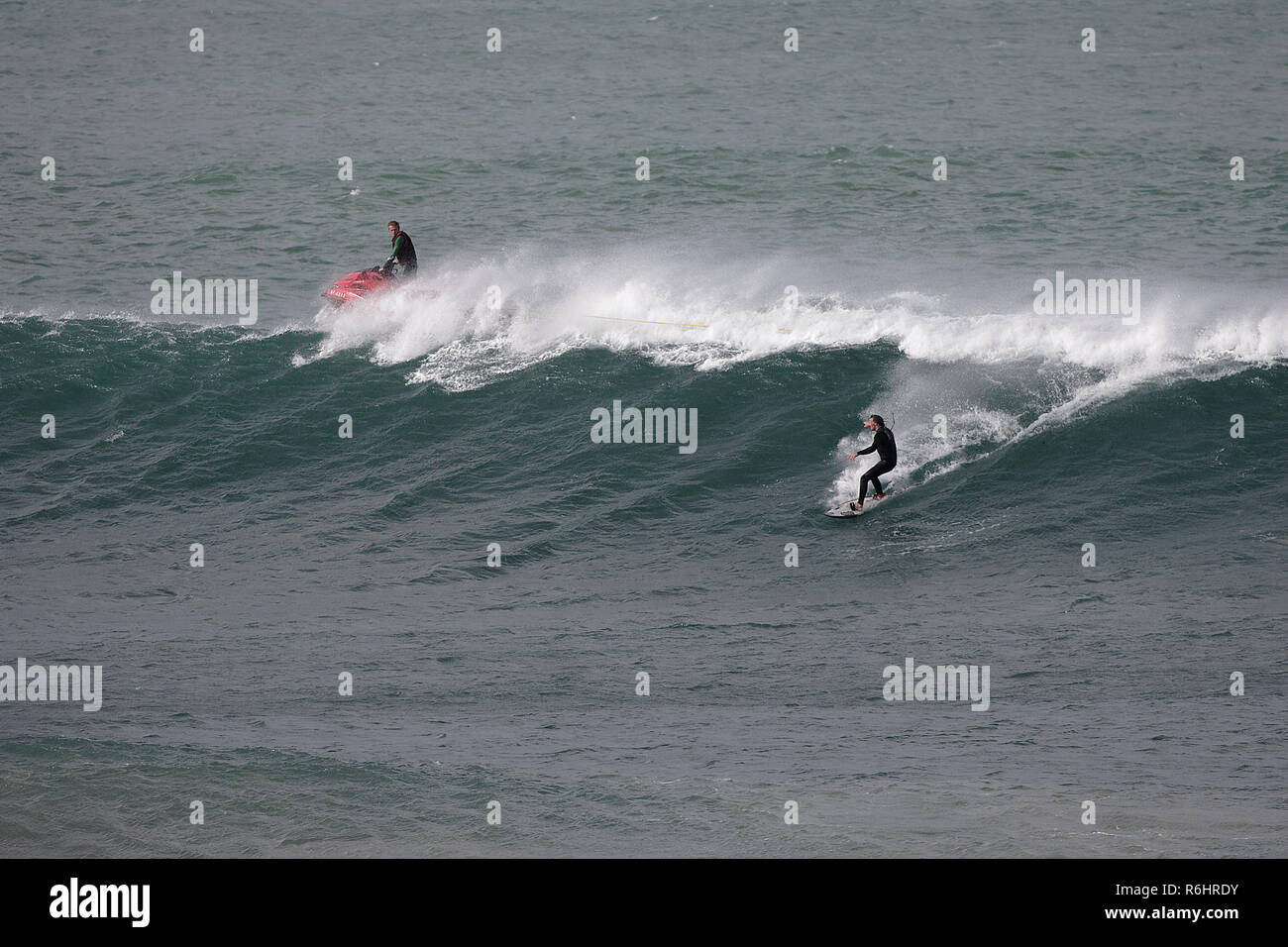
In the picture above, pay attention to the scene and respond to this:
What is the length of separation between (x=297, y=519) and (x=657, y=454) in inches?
198

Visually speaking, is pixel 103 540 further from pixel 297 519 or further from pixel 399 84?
pixel 399 84

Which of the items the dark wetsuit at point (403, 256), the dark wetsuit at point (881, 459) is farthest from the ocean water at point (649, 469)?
the dark wetsuit at point (881, 459)

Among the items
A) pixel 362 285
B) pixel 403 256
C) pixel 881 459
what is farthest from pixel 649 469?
pixel 362 285

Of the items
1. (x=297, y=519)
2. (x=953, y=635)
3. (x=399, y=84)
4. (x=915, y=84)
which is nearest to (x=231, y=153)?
(x=399, y=84)

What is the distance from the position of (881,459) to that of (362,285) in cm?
1088

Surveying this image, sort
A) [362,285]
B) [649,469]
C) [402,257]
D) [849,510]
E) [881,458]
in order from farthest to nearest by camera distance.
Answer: [362,285], [402,257], [649,469], [881,458], [849,510]

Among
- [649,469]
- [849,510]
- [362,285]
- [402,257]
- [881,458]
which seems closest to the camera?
[849,510]

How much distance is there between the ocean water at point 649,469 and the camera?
13312 mm

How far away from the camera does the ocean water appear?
43.7ft

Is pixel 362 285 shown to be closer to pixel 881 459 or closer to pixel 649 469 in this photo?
pixel 649 469

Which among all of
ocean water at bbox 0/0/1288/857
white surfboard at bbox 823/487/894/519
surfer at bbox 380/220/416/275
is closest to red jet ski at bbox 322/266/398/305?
surfer at bbox 380/220/416/275

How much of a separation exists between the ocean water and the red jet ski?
10.4 inches

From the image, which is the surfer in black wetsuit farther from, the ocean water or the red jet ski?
the red jet ski

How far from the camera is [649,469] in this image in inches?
852
